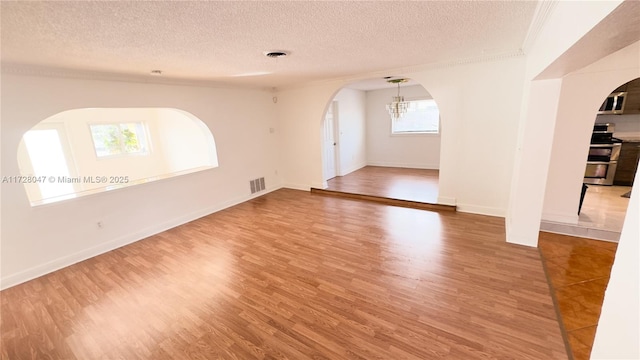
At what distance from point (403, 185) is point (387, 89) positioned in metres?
3.52

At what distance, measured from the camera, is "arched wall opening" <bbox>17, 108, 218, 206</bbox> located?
533cm

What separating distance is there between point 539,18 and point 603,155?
5.09 meters

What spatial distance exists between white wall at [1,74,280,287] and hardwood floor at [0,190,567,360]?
302mm

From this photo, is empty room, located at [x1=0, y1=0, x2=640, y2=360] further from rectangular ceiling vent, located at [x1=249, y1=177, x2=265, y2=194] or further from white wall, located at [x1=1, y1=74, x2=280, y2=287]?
rectangular ceiling vent, located at [x1=249, y1=177, x2=265, y2=194]

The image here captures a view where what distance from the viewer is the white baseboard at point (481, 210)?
4137 mm

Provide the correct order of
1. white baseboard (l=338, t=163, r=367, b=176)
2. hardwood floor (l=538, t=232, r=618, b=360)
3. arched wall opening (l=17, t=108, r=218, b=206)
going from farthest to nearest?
1. white baseboard (l=338, t=163, r=367, b=176)
2. arched wall opening (l=17, t=108, r=218, b=206)
3. hardwood floor (l=538, t=232, r=618, b=360)

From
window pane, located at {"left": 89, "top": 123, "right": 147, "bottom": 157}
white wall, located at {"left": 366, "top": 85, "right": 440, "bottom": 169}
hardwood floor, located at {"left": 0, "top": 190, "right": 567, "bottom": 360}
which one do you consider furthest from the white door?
window pane, located at {"left": 89, "top": 123, "right": 147, "bottom": 157}

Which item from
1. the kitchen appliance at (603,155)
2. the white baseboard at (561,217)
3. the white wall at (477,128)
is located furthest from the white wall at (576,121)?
the kitchen appliance at (603,155)

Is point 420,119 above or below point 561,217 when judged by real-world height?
above

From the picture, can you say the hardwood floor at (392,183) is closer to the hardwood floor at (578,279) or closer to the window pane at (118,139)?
the hardwood floor at (578,279)

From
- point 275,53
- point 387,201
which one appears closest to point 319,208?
point 387,201

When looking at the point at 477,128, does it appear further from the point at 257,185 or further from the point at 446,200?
the point at 257,185

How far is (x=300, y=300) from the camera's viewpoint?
2.47 metres

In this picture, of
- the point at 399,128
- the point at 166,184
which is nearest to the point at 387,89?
the point at 399,128
